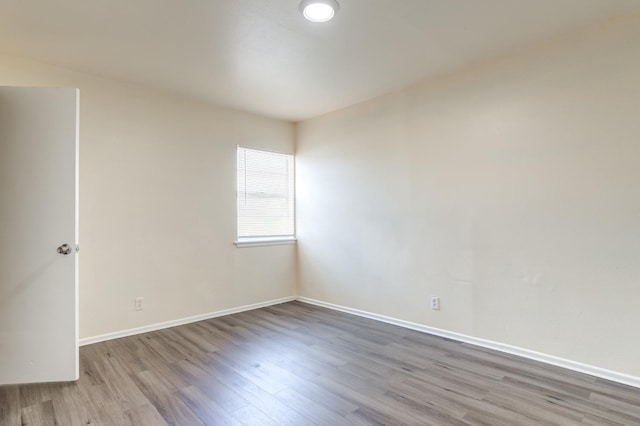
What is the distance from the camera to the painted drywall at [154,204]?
317 cm

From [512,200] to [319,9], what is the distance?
6.81 ft

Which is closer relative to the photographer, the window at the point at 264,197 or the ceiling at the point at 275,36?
the ceiling at the point at 275,36

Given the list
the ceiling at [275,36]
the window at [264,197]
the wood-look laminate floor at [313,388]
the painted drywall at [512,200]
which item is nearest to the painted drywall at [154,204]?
the window at [264,197]

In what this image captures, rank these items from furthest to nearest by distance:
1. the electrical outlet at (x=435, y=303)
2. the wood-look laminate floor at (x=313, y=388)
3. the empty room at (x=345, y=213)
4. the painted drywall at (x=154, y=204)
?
the electrical outlet at (x=435, y=303), the painted drywall at (x=154, y=204), the empty room at (x=345, y=213), the wood-look laminate floor at (x=313, y=388)

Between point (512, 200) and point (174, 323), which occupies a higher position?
point (512, 200)

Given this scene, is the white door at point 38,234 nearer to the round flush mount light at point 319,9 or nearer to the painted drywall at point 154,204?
the painted drywall at point 154,204

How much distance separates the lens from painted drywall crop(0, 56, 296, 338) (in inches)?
125

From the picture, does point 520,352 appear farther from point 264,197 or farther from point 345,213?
point 264,197

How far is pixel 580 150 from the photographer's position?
2.53 meters

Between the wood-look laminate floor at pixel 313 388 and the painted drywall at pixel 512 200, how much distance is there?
1.29 feet

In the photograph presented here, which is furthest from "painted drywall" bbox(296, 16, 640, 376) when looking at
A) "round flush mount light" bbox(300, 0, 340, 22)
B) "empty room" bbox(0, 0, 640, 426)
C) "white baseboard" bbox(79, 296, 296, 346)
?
"round flush mount light" bbox(300, 0, 340, 22)

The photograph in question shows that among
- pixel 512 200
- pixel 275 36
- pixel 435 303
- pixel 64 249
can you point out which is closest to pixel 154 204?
pixel 64 249

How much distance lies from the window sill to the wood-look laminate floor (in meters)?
1.29

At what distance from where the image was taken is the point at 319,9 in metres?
2.20
